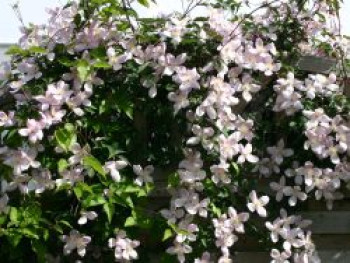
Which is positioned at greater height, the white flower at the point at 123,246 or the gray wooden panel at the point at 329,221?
the white flower at the point at 123,246

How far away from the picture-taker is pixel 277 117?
2518 millimetres

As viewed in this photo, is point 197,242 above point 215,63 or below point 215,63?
below

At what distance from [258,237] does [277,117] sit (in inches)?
17.5

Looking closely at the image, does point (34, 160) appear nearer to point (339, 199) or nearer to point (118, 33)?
point (118, 33)

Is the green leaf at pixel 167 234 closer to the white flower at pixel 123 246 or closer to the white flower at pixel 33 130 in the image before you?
the white flower at pixel 123 246

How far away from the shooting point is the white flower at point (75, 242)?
221 centimetres

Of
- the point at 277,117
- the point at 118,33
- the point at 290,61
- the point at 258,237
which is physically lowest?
the point at 258,237

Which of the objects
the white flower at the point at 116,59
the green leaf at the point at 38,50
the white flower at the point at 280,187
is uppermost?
the green leaf at the point at 38,50

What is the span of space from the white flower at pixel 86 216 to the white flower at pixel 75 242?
0.16 feet

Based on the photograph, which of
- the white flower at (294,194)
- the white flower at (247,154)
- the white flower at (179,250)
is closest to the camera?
the white flower at (179,250)

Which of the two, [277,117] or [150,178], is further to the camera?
[277,117]

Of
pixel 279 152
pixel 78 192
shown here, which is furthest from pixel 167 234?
pixel 279 152

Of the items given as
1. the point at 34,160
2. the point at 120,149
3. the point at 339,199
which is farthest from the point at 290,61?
the point at 34,160

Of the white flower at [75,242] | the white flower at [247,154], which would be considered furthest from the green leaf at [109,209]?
the white flower at [247,154]
